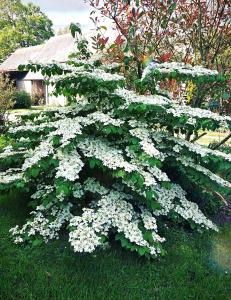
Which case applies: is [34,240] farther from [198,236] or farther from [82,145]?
[198,236]

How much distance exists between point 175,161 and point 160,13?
3221 millimetres

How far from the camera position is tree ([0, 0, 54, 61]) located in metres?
52.1

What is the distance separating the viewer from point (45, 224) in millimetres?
4414

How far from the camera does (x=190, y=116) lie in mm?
4570

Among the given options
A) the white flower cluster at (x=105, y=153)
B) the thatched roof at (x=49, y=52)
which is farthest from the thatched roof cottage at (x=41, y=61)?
the white flower cluster at (x=105, y=153)

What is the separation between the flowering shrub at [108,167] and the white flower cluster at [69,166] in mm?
10

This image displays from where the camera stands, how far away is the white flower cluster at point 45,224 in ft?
14.3

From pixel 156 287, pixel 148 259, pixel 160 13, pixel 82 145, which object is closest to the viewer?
pixel 156 287

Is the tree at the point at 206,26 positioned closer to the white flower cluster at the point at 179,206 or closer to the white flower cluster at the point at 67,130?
the white flower cluster at the point at 179,206

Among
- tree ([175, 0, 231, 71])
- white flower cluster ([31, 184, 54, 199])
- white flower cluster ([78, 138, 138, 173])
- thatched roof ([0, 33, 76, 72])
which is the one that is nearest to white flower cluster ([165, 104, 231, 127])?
white flower cluster ([78, 138, 138, 173])

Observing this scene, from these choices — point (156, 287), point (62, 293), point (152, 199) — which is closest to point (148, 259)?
point (156, 287)

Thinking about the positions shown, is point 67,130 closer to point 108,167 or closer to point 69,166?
point 69,166

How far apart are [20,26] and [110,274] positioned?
54.6m

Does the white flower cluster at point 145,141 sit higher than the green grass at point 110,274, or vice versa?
the white flower cluster at point 145,141
